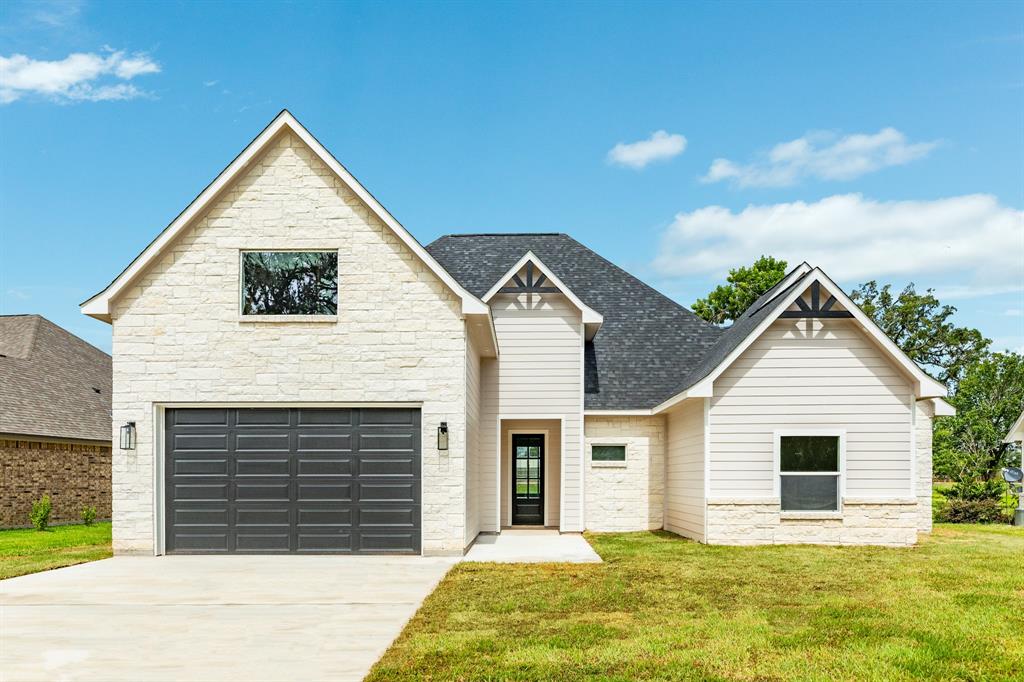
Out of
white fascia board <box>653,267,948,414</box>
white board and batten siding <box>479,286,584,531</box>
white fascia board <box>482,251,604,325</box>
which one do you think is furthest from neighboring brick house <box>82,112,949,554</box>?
white fascia board <box>653,267,948,414</box>

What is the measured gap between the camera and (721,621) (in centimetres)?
813

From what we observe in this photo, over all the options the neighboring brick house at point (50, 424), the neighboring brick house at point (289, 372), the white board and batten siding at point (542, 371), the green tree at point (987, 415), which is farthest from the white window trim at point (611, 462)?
the green tree at point (987, 415)

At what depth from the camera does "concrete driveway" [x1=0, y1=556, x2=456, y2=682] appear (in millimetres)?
6453

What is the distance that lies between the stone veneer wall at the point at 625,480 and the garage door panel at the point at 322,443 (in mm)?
6986

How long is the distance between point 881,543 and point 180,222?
13.8 meters

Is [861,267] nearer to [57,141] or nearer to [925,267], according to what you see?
[925,267]

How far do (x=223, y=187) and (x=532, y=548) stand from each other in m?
8.16

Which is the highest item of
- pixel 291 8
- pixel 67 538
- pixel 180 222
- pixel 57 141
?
pixel 291 8

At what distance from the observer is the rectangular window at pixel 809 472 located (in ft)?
52.3

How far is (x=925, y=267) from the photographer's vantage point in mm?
80062

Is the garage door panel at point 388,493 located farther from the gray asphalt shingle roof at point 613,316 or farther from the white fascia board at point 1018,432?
the white fascia board at point 1018,432

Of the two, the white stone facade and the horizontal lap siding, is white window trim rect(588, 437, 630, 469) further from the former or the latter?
the white stone facade

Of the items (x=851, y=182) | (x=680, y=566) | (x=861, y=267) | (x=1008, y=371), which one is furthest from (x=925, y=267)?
(x=680, y=566)

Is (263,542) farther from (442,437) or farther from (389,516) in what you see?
(442,437)
